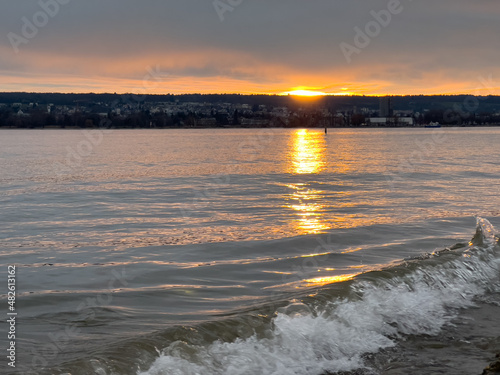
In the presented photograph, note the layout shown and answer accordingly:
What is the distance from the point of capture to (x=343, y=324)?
8.80 meters

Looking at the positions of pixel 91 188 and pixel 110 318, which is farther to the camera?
pixel 91 188

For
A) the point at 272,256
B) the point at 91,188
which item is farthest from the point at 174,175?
the point at 272,256

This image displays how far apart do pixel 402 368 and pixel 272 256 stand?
6.71 metres

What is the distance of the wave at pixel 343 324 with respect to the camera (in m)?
7.39

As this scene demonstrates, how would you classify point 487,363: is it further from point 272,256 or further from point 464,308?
point 272,256

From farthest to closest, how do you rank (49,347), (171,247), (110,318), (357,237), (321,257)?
1. (357,237)
2. (171,247)
3. (321,257)
4. (110,318)
5. (49,347)

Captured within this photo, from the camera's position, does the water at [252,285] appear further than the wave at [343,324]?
Yes

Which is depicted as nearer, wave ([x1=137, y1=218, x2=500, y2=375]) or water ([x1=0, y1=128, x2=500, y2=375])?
wave ([x1=137, y1=218, x2=500, y2=375])

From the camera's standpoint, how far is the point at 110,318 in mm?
9023

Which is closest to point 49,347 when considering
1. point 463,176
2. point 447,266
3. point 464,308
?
point 464,308

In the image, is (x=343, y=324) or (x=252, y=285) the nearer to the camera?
(x=343, y=324)

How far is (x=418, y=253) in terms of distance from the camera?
14.0 meters

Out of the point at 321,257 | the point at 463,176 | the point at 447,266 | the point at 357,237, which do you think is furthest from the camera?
the point at 463,176

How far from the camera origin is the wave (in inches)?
291
